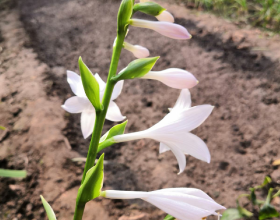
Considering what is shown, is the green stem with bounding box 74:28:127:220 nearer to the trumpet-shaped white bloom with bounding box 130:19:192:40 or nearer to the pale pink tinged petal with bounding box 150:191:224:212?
the trumpet-shaped white bloom with bounding box 130:19:192:40

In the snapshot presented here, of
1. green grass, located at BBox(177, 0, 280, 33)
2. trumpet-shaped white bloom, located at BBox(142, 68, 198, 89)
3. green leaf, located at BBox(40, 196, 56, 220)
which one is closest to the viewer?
trumpet-shaped white bloom, located at BBox(142, 68, 198, 89)

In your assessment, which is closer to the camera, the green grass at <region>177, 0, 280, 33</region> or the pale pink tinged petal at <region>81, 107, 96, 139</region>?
the pale pink tinged petal at <region>81, 107, 96, 139</region>

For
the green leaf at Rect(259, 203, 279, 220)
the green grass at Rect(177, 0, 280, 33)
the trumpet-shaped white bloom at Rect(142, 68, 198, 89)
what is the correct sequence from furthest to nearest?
the green grass at Rect(177, 0, 280, 33) < the green leaf at Rect(259, 203, 279, 220) < the trumpet-shaped white bloom at Rect(142, 68, 198, 89)

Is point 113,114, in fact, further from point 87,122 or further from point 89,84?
point 89,84

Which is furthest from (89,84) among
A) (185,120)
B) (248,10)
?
(248,10)

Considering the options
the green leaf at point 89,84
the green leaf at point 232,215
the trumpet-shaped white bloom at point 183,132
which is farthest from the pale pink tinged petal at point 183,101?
the green leaf at point 232,215

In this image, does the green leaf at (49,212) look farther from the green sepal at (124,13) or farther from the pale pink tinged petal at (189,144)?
the green sepal at (124,13)

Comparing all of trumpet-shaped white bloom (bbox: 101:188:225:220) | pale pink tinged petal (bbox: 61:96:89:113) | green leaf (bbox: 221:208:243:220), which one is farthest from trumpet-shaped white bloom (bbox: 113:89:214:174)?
green leaf (bbox: 221:208:243:220)
